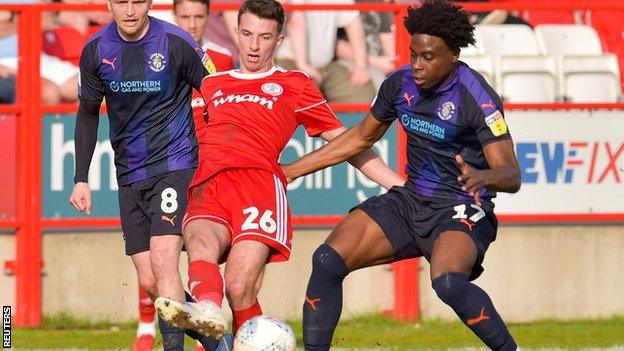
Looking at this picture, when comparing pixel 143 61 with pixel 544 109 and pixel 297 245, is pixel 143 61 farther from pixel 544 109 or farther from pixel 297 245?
pixel 544 109

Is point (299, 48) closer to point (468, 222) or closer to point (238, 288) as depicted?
point (468, 222)

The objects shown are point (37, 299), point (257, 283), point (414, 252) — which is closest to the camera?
point (257, 283)

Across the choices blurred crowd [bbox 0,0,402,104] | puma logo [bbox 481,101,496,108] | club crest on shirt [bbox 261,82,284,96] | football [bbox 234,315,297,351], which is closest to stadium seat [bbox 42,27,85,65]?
blurred crowd [bbox 0,0,402,104]

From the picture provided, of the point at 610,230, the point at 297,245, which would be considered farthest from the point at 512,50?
the point at 297,245

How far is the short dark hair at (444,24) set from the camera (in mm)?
7613

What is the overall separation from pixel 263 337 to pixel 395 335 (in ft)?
14.3

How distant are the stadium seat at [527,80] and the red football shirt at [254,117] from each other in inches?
161

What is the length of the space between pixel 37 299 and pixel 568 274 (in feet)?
14.5

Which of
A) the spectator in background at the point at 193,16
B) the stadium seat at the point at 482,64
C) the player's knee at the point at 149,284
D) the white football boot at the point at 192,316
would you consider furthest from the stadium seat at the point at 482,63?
the white football boot at the point at 192,316

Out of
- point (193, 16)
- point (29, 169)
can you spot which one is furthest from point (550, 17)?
point (29, 169)

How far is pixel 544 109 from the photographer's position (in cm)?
1154

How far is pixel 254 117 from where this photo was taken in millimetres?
7656

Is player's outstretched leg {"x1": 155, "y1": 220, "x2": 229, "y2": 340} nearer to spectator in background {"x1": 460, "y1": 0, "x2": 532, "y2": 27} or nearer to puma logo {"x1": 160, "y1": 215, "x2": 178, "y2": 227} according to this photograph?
puma logo {"x1": 160, "y1": 215, "x2": 178, "y2": 227}

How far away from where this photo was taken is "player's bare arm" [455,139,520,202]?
272 inches
